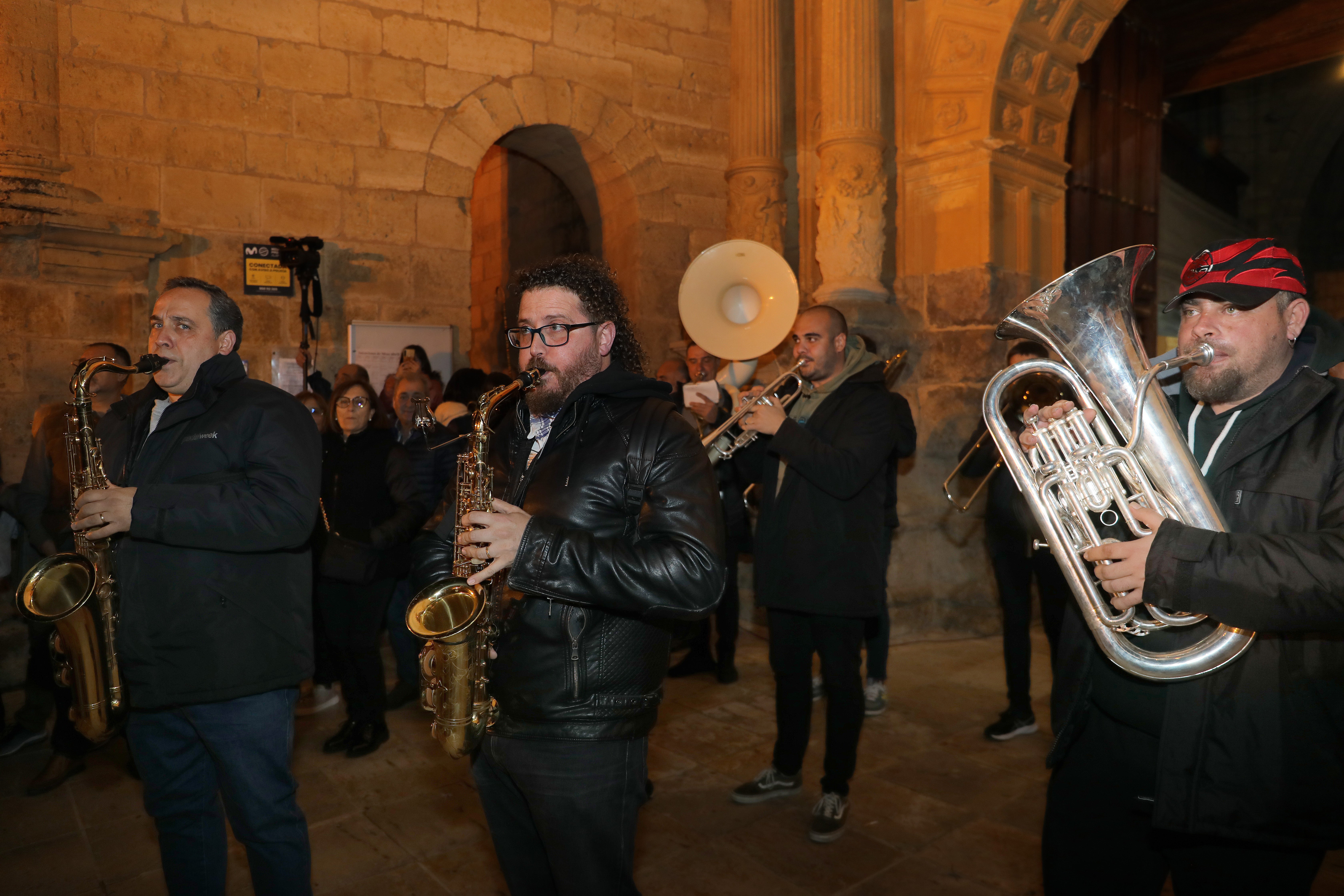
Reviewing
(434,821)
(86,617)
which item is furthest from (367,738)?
(86,617)

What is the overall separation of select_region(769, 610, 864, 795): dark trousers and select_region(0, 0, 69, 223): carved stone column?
4.77 meters

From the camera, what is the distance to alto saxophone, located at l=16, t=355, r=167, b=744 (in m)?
2.21

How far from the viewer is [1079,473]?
68.3 inches

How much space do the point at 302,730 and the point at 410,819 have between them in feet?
3.98

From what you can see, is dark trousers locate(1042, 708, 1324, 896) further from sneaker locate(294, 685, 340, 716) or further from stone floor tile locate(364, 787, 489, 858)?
sneaker locate(294, 685, 340, 716)

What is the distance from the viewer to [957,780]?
3498 millimetres

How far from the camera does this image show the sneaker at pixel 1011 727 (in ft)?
12.8

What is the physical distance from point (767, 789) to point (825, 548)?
3.23 feet

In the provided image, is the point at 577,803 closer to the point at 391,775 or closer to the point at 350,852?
the point at 350,852

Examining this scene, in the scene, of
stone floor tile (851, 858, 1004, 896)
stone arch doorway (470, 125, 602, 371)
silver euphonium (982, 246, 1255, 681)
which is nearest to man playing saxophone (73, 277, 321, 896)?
stone floor tile (851, 858, 1004, 896)

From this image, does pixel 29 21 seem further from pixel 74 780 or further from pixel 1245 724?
pixel 1245 724

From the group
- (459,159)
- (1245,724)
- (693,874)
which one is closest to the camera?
(1245,724)

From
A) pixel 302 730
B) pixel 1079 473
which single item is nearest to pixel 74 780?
pixel 302 730

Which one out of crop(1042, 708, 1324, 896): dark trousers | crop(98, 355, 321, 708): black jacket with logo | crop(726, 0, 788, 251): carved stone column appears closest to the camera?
crop(1042, 708, 1324, 896): dark trousers
